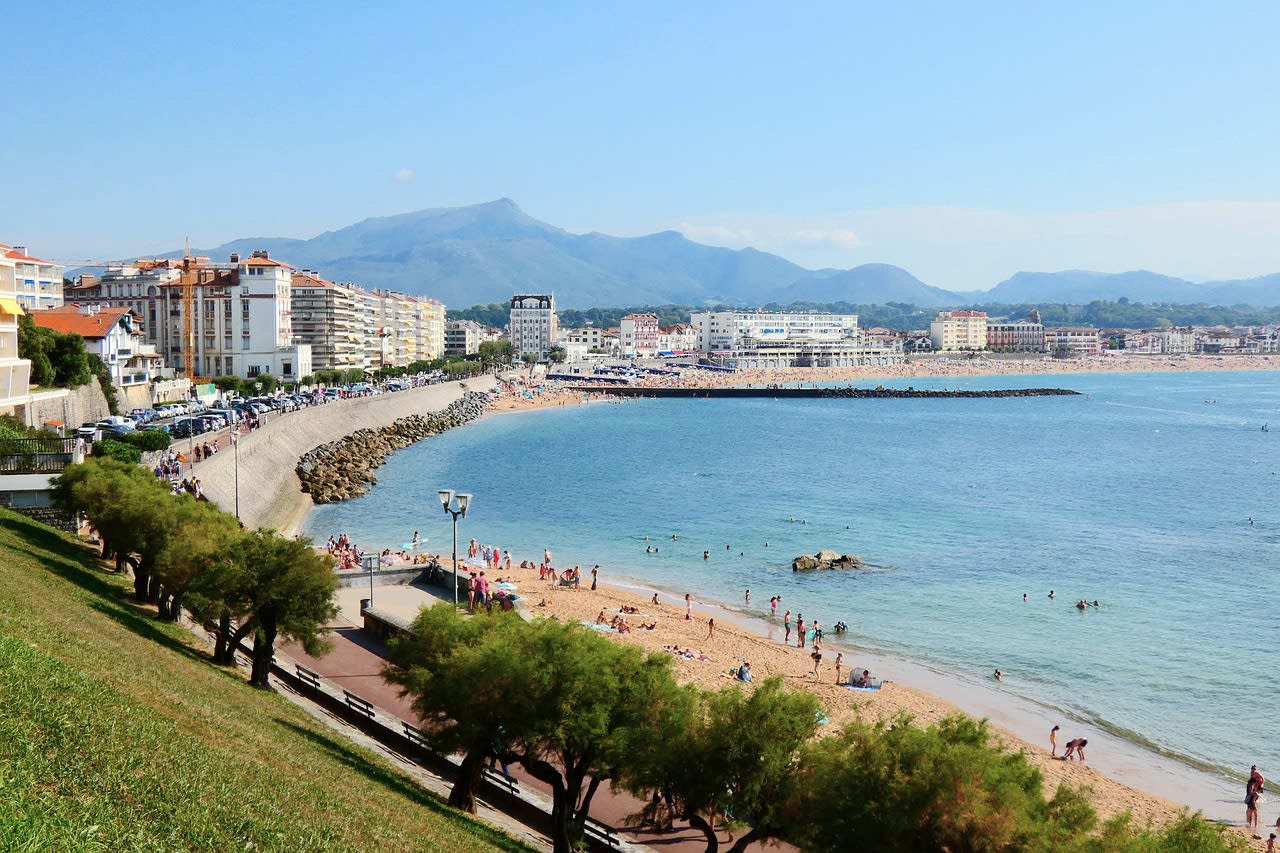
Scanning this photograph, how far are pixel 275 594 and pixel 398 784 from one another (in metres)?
4.53

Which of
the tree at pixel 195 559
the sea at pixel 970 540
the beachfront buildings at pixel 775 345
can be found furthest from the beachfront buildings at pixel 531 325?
the tree at pixel 195 559

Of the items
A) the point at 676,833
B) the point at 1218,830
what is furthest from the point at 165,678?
the point at 1218,830

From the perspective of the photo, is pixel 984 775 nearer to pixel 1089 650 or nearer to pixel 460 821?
pixel 460 821

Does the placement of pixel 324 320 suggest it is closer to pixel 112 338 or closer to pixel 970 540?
pixel 112 338

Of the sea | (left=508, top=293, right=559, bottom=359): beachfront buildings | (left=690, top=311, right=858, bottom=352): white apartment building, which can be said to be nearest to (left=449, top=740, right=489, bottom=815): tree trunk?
the sea

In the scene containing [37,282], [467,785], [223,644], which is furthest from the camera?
[37,282]

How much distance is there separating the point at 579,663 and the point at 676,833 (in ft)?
12.3

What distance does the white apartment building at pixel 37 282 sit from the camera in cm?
6288

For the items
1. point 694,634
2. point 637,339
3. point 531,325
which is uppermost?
point 531,325

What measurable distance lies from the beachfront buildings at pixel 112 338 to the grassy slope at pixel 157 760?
1461 inches

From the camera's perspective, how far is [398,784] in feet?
41.2

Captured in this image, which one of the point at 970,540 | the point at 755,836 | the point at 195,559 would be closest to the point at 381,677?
the point at 195,559

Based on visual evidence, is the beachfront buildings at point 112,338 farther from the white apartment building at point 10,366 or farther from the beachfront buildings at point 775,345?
the beachfront buildings at point 775,345

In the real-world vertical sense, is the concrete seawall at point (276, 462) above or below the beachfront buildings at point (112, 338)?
below
